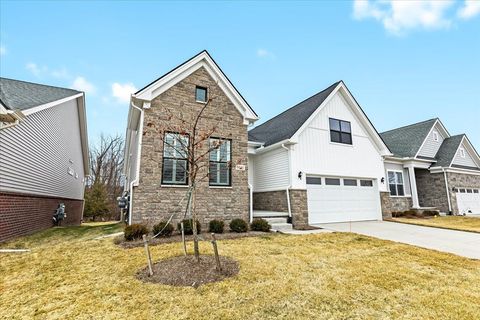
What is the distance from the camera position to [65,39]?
12.1 metres

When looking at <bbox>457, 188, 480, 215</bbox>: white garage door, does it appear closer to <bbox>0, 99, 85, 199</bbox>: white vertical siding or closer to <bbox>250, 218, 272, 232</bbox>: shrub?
<bbox>250, 218, 272, 232</bbox>: shrub

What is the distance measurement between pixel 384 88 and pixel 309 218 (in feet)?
38.2

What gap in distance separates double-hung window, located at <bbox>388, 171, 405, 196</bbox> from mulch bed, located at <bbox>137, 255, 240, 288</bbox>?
14.6m

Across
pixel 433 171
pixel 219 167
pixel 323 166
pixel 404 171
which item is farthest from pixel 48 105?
pixel 433 171

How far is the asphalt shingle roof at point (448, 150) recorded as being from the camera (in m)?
17.1

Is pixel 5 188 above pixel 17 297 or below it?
above

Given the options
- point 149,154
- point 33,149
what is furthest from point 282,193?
point 33,149

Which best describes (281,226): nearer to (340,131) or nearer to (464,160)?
(340,131)

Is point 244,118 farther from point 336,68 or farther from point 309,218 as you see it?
point 336,68

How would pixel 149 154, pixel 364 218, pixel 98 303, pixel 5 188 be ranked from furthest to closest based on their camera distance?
pixel 364 218
pixel 149 154
pixel 5 188
pixel 98 303

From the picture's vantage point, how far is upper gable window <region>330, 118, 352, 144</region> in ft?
42.4

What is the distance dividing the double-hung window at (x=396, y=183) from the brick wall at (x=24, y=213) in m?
19.1

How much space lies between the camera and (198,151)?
30.8 feet

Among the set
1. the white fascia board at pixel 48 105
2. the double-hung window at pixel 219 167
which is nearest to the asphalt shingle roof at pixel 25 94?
the white fascia board at pixel 48 105
